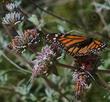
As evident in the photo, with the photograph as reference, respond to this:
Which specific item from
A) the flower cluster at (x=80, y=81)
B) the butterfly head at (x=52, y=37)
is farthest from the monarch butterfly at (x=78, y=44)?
the flower cluster at (x=80, y=81)

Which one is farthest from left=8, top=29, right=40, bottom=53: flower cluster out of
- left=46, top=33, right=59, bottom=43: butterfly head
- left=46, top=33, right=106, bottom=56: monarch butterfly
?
left=46, top=33, right=106, bottom=56: monarch butterfly

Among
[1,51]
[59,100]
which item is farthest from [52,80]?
[1,51]

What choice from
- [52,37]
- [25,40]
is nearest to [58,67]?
[25,40]

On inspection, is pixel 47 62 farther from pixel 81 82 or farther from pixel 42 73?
pixel 81 82

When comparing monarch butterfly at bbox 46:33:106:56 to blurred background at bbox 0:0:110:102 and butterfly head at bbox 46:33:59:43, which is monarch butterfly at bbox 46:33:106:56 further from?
blurred background at bbox 0:0:110:102

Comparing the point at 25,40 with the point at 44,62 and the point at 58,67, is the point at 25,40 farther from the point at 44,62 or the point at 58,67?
the point at 58,67

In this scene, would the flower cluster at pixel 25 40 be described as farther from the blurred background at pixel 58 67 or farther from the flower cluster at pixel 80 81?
the flower cluster at pixel 80 81
